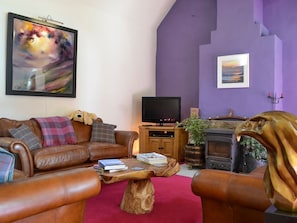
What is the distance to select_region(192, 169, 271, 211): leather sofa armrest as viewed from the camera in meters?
1.58

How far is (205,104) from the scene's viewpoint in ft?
17.9

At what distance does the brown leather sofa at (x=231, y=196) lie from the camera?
5.24 feet

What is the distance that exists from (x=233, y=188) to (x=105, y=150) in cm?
265

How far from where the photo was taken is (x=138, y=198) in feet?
8.99

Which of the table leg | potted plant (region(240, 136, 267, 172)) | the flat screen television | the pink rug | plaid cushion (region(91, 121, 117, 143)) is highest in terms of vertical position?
the flat screen television

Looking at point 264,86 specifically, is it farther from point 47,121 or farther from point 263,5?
point 47,121

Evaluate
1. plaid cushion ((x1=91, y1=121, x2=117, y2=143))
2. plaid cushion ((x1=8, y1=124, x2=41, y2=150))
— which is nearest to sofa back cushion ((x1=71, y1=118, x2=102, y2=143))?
plaid cushion ((x1=91, y1=121, x2=117, y2=143))

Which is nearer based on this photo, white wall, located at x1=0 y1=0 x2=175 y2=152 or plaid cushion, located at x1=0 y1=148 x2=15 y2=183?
plaid cushion, located at x1=0 y1=148 x2=15 y2=183

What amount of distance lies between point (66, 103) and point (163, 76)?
2568 millimetres

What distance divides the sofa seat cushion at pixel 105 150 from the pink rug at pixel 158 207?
488 millimetres

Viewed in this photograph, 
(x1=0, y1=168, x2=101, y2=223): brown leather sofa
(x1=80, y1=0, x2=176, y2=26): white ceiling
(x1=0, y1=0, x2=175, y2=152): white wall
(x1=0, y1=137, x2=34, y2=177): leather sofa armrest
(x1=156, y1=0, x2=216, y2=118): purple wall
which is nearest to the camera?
(x1=0, y1=168, x2=101, y2=223): brown leather sofa

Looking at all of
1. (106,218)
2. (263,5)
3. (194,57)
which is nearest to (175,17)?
(194,57)

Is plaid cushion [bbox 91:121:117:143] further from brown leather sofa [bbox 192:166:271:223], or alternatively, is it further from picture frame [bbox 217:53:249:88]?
brown leather sofa [bbox 192:166:271:223]

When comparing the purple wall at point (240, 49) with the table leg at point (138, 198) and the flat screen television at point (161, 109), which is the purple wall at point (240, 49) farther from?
the table leg at point (138, 198)
